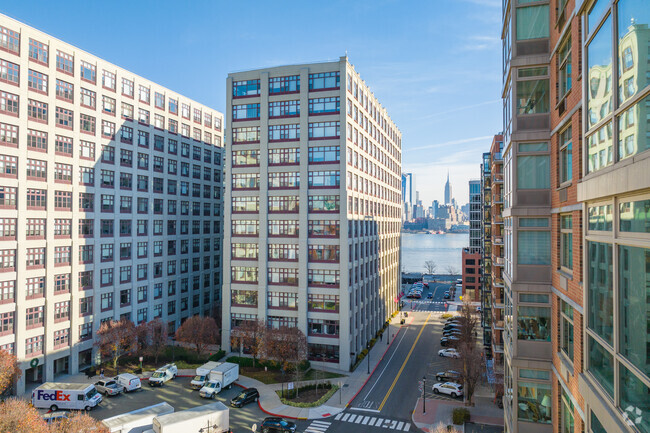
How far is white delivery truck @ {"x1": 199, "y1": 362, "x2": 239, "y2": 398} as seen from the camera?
41.2 metres

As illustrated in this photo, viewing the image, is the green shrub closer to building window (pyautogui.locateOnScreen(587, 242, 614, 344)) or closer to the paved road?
the paved road

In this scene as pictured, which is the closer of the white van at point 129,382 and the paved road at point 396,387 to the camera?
the paved road at point 396,387

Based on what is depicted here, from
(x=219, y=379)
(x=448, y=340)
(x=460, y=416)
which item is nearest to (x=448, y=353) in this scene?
(x=448, y=340)

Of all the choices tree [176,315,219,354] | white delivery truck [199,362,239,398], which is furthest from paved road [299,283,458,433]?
tree [176,315,219,354]

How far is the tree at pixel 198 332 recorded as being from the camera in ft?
171

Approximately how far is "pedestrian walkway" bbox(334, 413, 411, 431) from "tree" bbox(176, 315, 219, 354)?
22256 millimetres

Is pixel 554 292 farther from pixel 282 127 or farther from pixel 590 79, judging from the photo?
pixel 282 127

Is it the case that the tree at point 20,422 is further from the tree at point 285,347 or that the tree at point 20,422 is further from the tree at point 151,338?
the tree at point 151,338

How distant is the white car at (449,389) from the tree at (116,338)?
1433 inches

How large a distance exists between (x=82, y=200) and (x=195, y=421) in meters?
33.6

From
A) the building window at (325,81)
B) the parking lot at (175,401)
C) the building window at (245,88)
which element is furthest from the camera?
the building window at (245,88)

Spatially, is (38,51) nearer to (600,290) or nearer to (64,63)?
(64,63)

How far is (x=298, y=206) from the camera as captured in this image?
53.9 m

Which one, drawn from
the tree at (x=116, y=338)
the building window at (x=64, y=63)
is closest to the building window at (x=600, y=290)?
the tree at (x=116, y=338)
